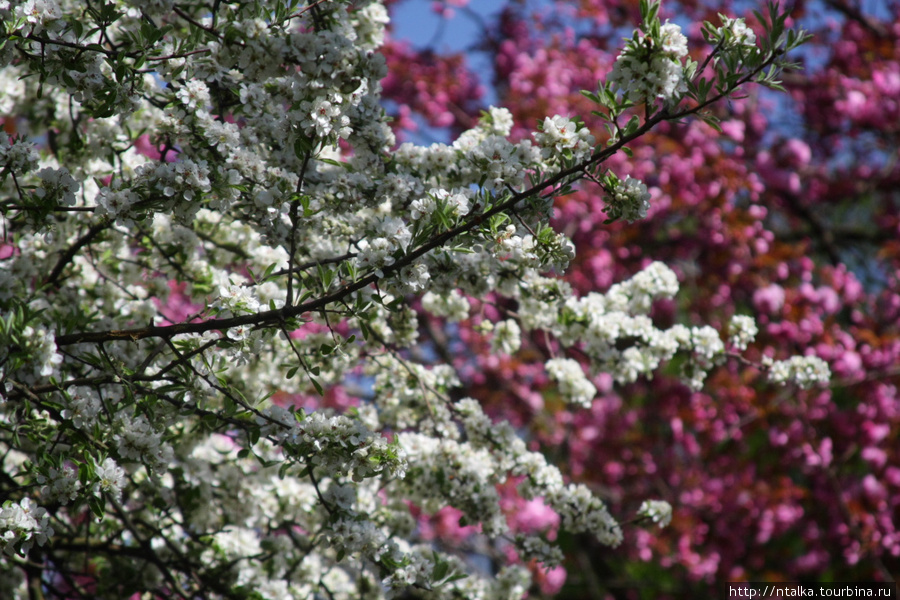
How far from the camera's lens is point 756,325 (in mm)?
5938

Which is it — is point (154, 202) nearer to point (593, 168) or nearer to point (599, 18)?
point (593, 168)

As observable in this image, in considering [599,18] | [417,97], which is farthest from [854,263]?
[417,97]

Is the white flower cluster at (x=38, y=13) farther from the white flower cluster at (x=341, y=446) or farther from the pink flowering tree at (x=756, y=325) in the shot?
the pink flowering tree at (x=756, y=325)

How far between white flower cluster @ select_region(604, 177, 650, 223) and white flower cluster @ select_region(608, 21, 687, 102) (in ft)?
0.74

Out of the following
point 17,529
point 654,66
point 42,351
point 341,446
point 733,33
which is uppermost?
point 733,33

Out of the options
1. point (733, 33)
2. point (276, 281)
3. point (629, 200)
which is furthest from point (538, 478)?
point (733, 33)

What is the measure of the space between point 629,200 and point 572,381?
4.86 feet

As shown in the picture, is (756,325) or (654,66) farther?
(756,325)

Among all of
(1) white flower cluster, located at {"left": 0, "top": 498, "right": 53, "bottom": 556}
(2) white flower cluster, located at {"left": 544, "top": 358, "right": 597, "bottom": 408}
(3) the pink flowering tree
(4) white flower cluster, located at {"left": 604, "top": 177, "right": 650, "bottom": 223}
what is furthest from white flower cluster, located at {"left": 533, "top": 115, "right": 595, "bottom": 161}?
(3) the pink flowering tree

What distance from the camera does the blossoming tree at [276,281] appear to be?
1.88 meters

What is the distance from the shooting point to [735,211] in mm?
5895

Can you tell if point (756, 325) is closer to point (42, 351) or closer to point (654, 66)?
point (654, 66)

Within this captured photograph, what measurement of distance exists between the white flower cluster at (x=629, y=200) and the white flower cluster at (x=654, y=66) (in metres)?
0.23

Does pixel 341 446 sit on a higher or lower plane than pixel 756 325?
lower
